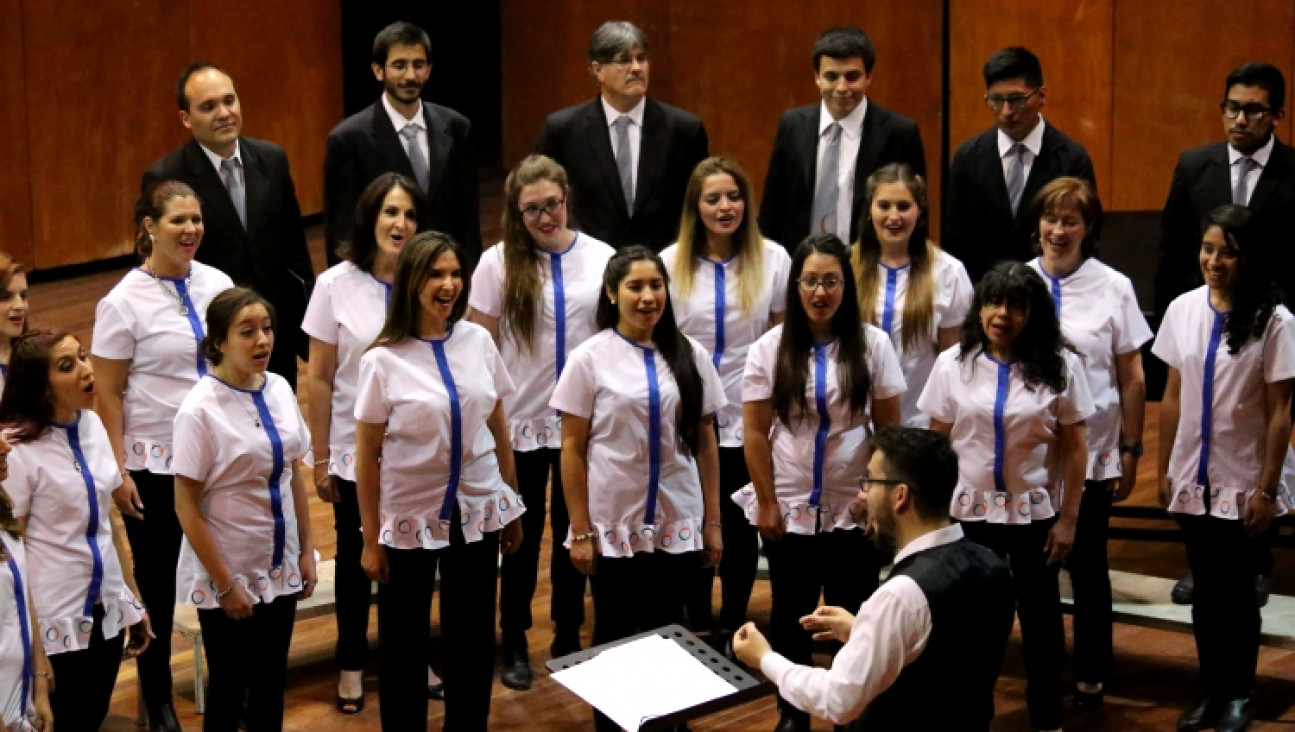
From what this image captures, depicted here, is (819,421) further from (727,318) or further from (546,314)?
(546,314)

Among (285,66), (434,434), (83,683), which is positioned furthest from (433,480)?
(285,66)

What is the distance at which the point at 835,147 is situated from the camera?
5723 mm

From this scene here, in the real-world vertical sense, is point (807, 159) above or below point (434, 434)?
above

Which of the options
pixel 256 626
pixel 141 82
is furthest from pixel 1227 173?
pixel 141 82

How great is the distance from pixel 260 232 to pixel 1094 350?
92.0 inches

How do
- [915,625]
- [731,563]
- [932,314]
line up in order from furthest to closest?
[731,563] < [932,314] < [915,625]

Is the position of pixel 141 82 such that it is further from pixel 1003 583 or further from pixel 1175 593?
pixel 1003 583

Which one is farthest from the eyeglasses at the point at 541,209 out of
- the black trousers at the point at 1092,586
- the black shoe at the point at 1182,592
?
the black shoe at the point at 1182,592

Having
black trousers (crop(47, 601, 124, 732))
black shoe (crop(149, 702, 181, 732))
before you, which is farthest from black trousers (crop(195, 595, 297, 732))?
black shoe (crop(149, 702, 181, 732))

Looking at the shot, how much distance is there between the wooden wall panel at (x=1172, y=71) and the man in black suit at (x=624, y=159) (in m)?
3.44

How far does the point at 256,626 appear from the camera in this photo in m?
4.36

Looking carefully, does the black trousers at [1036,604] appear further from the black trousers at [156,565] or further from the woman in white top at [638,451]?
the black trousers at [156,565]

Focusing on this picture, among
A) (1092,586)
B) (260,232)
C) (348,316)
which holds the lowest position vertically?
(1092,586)

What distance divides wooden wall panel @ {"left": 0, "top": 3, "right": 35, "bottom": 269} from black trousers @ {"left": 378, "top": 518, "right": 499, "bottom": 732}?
5.54 m
